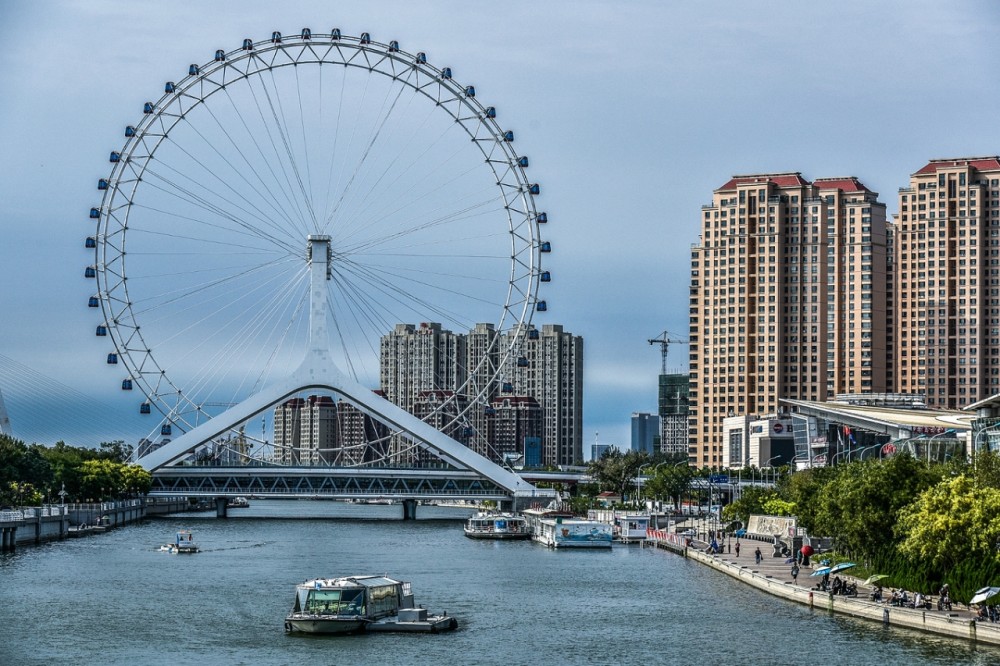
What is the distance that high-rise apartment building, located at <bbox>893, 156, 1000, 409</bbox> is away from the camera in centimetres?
15650

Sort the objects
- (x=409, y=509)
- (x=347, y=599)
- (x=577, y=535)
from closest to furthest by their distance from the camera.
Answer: (x=347, y=599), (x=577, y=535), (x=409, y=509)

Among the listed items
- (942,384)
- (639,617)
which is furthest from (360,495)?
(639,617)

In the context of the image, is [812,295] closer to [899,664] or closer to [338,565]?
[338,565]

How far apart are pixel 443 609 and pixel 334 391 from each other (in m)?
67.4

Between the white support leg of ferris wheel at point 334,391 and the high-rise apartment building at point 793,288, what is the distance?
38.5 m

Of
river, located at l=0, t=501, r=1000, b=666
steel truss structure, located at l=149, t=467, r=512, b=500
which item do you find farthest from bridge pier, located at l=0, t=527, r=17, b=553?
steel truss structure, located at l=149, t=467, r=512, b=500

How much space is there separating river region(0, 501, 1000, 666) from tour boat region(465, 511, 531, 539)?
1420 cm

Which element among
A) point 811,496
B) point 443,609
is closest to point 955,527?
point 443,609

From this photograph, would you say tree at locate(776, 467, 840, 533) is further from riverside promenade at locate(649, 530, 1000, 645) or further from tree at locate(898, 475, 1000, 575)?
tree at locate(898, 475, 1000, 575)

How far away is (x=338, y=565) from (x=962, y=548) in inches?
1318

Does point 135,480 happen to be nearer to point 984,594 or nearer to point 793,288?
point 793,288

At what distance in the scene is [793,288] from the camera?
160 m

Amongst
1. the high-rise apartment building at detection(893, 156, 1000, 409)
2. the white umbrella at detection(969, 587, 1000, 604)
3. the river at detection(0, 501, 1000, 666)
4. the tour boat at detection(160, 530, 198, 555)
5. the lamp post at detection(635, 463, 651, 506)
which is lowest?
the river at detection(0, 501, 1000, 666)

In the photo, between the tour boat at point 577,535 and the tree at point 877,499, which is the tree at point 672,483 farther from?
the tree at point 877,499
